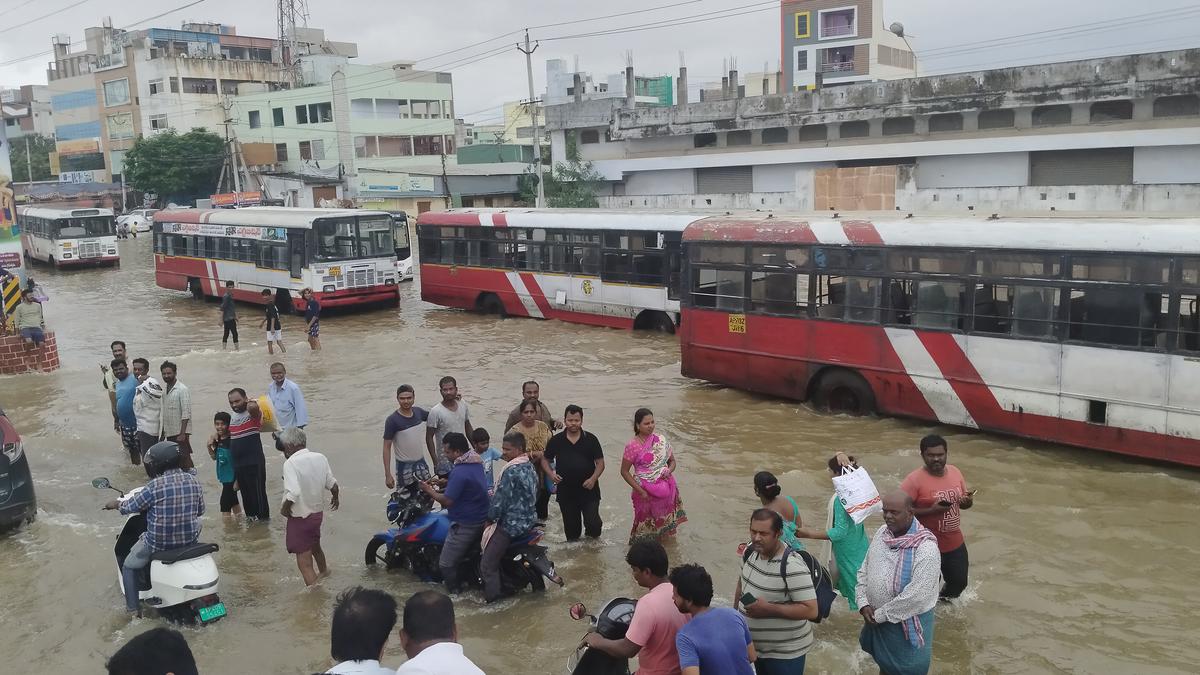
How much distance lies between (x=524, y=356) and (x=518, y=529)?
39.2 feet

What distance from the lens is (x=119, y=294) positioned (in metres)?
32.7

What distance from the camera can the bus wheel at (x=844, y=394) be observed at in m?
12.7

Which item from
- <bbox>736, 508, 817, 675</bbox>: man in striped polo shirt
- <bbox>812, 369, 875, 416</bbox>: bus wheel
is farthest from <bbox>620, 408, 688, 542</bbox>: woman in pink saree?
<bbox>812, 369, 875, 416</bbox>: bus wheel

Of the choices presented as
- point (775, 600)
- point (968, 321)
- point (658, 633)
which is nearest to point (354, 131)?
point (968, 321)

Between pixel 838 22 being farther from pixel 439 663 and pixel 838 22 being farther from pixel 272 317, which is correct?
pixel 439 663

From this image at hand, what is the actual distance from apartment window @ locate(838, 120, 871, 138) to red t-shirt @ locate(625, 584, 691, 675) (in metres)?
40.4

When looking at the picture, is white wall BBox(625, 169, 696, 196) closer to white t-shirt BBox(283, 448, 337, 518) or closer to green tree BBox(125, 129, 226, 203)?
green tree BBox(125, 129, 226, 203)

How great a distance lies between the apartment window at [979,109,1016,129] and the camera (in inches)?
1497

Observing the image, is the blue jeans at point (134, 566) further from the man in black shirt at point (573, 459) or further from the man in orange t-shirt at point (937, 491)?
the man in orange t-shirt at point (937, 491)

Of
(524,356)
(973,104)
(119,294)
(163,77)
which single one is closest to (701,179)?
(973,104)

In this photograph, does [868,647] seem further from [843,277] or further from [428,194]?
[428,194]

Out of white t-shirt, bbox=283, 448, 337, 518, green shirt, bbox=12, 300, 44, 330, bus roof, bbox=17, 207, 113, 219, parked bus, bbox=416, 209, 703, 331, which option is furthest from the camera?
bus roof, bbox=17, 207, 113, 219

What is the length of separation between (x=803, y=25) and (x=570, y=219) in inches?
2100

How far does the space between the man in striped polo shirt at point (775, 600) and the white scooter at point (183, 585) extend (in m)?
4.28
